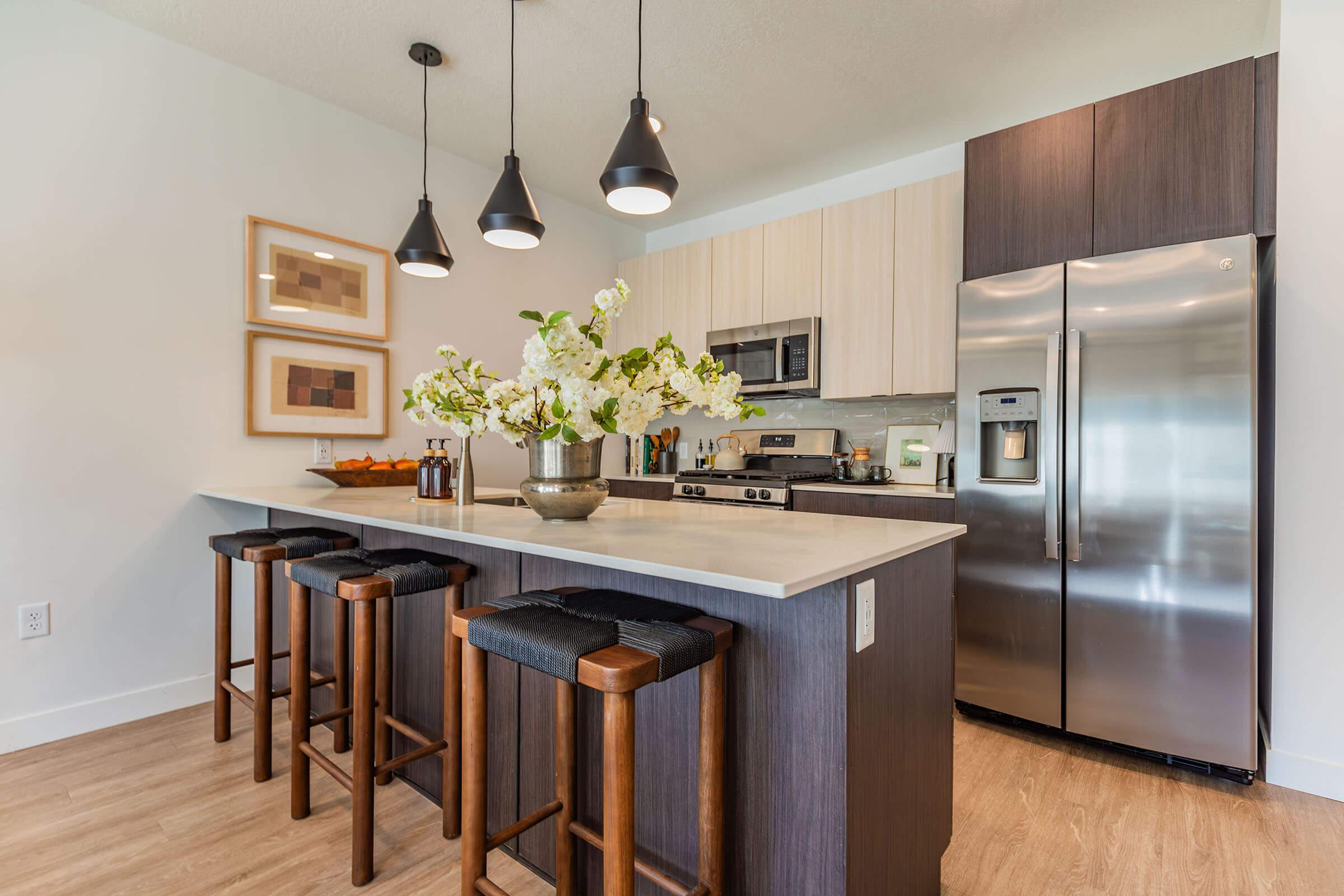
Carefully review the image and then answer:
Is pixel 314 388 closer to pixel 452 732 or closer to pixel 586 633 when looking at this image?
pixel 452 732

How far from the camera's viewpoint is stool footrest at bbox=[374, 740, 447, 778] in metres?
1.64

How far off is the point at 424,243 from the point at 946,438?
2.66m

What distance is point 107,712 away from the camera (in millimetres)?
2424

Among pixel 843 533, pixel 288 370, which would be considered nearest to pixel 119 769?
pixel 288 370

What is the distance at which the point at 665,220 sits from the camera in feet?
15.0

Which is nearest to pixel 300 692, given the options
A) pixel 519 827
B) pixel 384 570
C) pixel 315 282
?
pixel 384 570

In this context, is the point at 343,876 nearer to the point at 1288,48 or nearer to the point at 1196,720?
the point at 1196,720

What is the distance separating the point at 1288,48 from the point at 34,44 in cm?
431

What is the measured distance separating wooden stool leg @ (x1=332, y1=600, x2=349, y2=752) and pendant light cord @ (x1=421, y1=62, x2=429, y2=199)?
188cm

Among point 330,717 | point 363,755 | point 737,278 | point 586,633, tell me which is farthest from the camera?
point 737,278

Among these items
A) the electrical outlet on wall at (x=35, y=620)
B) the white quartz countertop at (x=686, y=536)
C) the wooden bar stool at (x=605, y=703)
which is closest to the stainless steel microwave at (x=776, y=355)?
the white quartz countertop at (x=686, y=536)

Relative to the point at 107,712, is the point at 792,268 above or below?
above

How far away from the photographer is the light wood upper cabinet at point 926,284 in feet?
10.0

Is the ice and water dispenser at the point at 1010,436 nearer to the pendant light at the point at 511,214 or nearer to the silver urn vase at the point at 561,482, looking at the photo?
the silver urn vase at the point at 561,482
